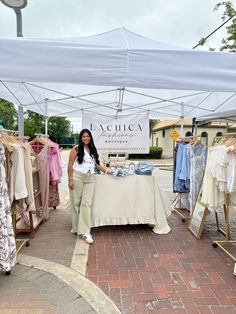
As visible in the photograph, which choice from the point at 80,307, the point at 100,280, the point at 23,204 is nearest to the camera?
the point at 80,307

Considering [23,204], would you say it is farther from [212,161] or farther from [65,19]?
[65,19]

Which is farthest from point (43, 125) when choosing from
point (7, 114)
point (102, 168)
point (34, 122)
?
point (102, 168)

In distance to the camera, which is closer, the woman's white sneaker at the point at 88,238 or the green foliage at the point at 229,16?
the woman's white sneaker at the point at 88,238

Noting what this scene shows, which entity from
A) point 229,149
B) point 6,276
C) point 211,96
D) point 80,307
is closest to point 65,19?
point 211,96

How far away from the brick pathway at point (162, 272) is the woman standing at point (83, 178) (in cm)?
34

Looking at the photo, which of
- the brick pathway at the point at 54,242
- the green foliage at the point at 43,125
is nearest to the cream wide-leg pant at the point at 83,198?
the brick pathway at the point at 54,242

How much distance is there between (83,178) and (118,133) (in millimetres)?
1299

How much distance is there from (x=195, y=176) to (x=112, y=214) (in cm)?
152

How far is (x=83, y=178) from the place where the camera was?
405 cm

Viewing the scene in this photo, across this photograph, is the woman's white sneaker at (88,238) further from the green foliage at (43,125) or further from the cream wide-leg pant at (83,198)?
the green foliage at (43,125)

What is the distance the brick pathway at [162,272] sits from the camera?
248cm

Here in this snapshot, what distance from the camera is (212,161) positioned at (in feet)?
11.3

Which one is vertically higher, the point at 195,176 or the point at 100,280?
the point at 195,176

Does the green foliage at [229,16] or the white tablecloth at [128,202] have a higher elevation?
the green foliage at [229,16]
